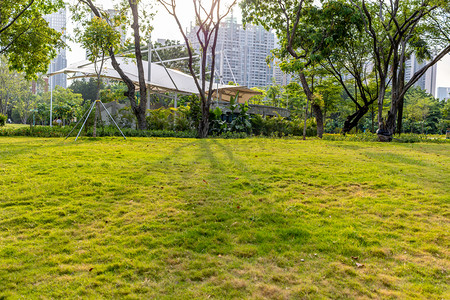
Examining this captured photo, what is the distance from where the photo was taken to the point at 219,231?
4.53 m

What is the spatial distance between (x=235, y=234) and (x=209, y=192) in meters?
1.71

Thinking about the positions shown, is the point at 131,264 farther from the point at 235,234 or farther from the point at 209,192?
the point at 209,192

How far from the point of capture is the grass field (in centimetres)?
330

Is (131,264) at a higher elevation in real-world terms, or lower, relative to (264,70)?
lower

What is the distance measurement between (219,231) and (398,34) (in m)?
19.1

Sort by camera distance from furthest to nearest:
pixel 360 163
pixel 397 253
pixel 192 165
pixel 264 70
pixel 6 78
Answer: pixel 264 70
pixel 6 78
pixel 360 163
pixel 192 165
pixel 397 253

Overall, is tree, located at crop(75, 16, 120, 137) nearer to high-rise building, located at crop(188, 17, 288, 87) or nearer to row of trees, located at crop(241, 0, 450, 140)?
row of trees, located at crop(241, 0, 450, 140)

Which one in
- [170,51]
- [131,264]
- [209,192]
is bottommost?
[131,264]

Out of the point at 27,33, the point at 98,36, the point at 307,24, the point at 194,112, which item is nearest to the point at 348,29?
the point at 307,24

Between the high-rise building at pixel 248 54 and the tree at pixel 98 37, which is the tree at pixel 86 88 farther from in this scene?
the tree at pixel 98 37

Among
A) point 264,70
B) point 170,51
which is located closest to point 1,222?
point 170,51

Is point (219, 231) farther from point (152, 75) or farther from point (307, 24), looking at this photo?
point (152, 75)

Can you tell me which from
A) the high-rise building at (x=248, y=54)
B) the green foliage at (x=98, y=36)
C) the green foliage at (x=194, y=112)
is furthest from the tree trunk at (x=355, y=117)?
the high-rise building at (x=248, y=54)

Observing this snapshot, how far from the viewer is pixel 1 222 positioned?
464 centimetres
